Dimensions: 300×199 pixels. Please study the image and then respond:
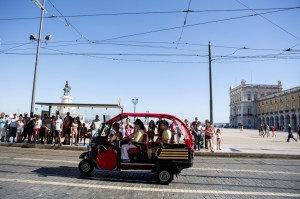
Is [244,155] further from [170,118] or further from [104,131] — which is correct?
[104,131]

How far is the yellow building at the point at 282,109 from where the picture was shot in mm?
66875

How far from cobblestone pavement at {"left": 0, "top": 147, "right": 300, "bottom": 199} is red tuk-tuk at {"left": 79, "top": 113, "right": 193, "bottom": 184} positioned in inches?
12.4

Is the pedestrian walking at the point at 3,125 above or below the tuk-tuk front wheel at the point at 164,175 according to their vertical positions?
above

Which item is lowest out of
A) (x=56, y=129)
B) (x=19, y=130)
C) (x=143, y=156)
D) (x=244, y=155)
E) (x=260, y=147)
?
(x=244, y=155)

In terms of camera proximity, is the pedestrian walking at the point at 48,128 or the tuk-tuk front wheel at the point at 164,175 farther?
the pedestrian walking at the point at 48,128

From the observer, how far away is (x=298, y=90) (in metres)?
65.1

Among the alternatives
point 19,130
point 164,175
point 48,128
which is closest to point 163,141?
point 164,175

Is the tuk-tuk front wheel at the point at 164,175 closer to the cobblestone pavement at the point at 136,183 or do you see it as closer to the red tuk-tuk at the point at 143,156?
the red tuk-tuk at the point at 143,156

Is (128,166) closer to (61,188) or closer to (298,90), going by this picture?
(61,188)

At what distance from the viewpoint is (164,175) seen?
6.22 meters

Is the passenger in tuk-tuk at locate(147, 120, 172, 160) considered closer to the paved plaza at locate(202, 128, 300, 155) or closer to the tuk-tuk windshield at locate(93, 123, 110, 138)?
the tuk-tuk windshield at locate(93, 123, 110, 138)

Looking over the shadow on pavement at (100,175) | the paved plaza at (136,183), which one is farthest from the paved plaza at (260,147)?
the shadow on pavement at (100,175)

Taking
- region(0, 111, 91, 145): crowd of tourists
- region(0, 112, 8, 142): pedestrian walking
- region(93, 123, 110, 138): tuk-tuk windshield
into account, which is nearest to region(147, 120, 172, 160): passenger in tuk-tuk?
region(93, 123, 110, 138): tuk-tuk windshield

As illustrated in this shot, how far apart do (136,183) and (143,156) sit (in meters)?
0.75
